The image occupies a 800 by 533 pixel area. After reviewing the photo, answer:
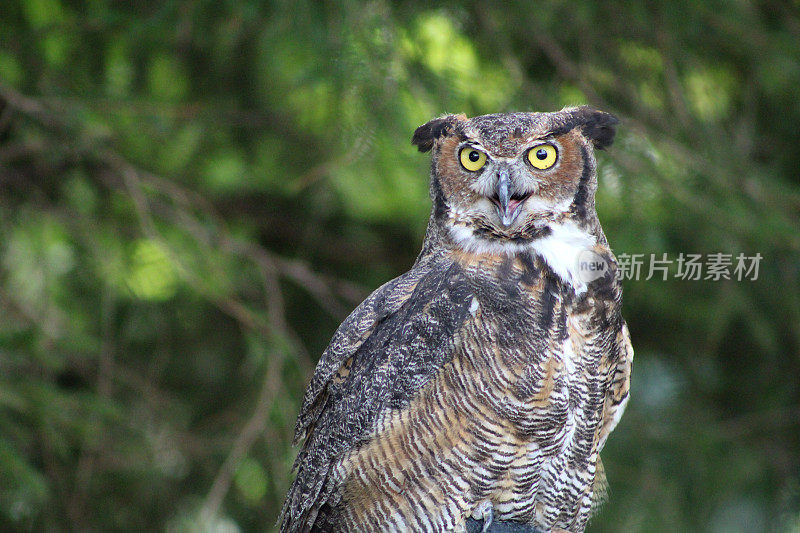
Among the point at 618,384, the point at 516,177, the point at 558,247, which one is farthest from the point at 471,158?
the point at 618,384

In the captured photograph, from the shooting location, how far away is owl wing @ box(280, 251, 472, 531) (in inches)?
84.2

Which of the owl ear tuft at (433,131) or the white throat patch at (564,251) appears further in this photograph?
the owl ear tuft at (433,131)

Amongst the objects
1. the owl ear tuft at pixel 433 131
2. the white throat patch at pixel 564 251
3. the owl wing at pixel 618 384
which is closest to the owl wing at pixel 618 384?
the owl wing at pixel 618 384

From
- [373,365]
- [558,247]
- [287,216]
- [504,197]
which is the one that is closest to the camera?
[504,197]

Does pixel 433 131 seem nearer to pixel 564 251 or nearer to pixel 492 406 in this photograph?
pixel 564 251

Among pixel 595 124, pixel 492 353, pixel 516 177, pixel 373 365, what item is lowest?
pixel 373 365

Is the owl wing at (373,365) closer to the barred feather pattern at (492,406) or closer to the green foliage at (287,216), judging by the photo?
the barred feather pattern at (492,406)

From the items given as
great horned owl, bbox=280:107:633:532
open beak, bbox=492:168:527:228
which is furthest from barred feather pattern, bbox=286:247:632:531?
open beak, bbox=492:168:527:228

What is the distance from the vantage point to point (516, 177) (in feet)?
6.68

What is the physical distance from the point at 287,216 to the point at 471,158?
305cm

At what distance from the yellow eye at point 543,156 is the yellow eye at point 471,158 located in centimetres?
13

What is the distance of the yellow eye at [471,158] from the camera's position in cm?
211

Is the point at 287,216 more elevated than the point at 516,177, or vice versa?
the point at 516,177

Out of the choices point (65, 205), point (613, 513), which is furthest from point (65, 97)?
point (613, 513)
